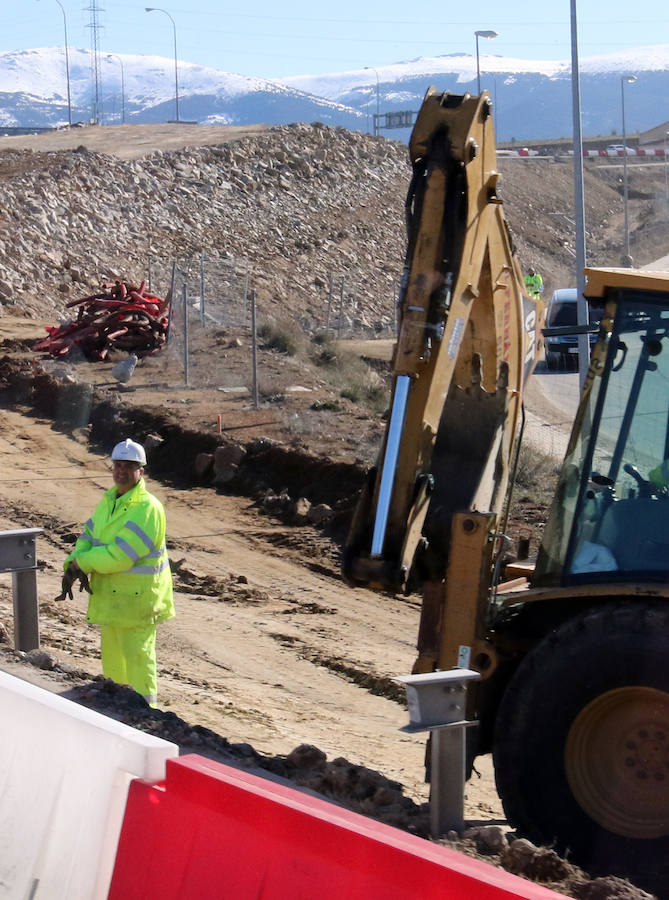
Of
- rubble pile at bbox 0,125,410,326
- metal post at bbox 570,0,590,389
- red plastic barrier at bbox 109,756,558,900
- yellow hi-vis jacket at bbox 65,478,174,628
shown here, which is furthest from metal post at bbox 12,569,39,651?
rubble pile at bbox 0,125,410,326

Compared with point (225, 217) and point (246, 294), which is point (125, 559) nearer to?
point (246, 294)

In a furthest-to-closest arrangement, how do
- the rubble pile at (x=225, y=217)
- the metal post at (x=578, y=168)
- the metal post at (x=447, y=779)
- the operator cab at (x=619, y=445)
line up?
the rubble pile at (x=225, y=217) → the metal post at (x=578, y=168) → the operator cab at (x=619, y=445) → the metal post at (x=447, y=779)

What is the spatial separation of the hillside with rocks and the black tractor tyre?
85.2 ft

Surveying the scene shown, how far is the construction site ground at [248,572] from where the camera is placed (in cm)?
622

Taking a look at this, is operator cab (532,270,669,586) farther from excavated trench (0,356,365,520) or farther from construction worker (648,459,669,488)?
excavated trench (0,356,365,520)

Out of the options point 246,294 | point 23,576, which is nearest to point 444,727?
point 23,576

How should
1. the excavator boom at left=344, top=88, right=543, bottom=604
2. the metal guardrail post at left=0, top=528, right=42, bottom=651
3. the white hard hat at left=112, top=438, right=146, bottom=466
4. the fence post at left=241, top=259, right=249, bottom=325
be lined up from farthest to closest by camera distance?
the fence post at left=241, top=259, right=249, bottom=325
the white hard hat at left=112, top=438, right=146, bottom=466
the metal guardrail post at left=0, top=528, right=42, bottom=651
the excavator boom at left=344, top=88, right=543, bottom=604

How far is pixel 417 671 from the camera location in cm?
571

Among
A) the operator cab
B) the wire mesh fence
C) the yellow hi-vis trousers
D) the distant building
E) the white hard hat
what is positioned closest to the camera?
the operator cab

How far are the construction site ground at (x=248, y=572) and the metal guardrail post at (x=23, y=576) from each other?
0.34 meters

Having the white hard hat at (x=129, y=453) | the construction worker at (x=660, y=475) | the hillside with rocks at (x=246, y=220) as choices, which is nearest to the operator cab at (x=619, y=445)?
the construction worker at (x=660, y=475)

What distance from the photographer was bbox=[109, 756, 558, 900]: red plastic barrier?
3066 millimetres

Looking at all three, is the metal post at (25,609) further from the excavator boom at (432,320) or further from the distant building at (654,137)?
the distant building at (654,137)

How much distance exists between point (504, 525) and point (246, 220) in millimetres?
39825
